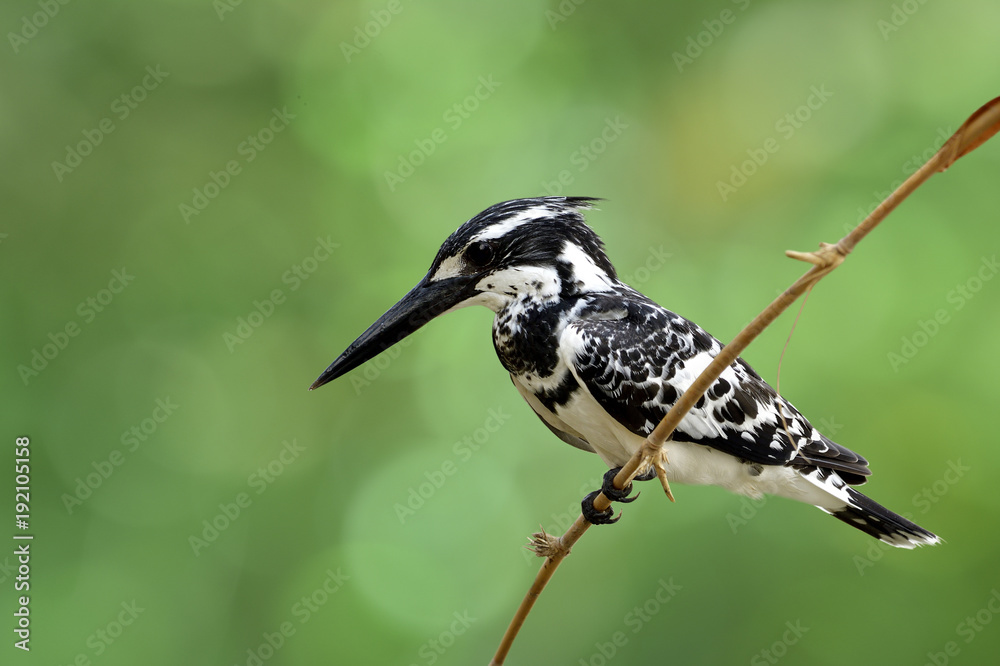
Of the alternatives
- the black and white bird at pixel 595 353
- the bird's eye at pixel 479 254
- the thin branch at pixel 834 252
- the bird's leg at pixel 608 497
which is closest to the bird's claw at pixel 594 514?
the bird's leg at pixel 608 497

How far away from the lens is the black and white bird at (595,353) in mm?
1972

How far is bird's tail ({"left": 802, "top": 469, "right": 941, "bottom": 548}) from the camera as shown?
7.07ft

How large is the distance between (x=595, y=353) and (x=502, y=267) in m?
0.29

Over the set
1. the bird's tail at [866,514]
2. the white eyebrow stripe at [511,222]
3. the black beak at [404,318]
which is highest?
the bird's tail at [866,514]

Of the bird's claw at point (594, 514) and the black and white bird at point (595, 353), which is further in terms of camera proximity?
the black and white bird at point (595, 353)

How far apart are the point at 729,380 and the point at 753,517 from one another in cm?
205

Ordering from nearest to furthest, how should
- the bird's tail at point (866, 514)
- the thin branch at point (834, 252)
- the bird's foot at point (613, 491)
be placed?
the thin branch at point (834, 252) → the bird's foot at point (613, 491) → the bird's tail at point (866, 514)

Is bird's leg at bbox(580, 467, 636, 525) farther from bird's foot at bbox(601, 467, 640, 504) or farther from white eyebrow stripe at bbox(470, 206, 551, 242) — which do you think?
white eyebrow stripe at bbox(470, 206, 551, 242)

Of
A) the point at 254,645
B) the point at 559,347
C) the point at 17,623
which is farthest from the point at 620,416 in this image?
the point at 17,623

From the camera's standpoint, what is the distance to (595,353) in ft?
6.42

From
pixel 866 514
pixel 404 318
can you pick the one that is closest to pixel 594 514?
pixel 404 318

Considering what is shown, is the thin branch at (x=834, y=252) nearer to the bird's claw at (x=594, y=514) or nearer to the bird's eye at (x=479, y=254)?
the bird's claw at (x=594, y=514)

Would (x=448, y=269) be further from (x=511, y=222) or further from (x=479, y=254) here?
(x=511, y=222)

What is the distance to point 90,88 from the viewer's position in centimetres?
500
